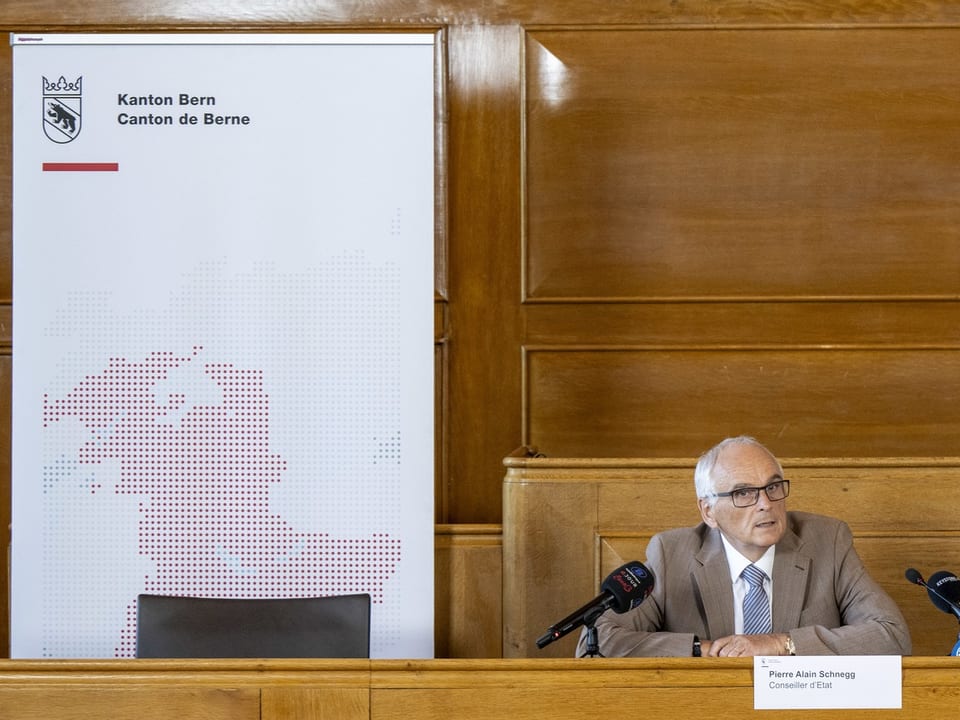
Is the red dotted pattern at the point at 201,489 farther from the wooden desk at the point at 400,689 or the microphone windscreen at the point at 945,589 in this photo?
the microphone windscreen at the point at 945,589

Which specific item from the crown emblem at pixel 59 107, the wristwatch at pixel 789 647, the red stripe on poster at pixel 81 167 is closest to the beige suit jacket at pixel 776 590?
the wristwatch at pixel 789 647

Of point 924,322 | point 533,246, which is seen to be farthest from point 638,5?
point 924,322

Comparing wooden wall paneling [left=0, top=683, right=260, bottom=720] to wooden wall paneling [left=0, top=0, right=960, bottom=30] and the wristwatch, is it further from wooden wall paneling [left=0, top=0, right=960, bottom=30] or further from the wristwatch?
wooden wall paneling [left=0, top=0, right=960, bottom=30]

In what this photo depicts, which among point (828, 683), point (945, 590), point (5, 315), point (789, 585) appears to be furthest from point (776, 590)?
point (5, 315)

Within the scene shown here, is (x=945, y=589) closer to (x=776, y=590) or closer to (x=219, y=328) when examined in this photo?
(x=776, y=590)

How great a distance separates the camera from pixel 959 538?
113 inches

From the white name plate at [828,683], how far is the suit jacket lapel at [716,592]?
31.5 inches

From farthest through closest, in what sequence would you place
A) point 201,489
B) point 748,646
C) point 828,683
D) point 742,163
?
point 742,163 → point 201,489 → point 748,646 → point 828,683

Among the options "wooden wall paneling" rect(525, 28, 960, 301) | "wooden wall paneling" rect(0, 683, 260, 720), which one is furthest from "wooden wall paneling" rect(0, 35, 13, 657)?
"wooden wall paneling" rect(0, 683, 260, 720)

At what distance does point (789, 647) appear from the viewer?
2.19 m

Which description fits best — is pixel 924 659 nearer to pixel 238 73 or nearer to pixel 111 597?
pixel 111 597

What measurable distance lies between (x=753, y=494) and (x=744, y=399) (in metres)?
1.45

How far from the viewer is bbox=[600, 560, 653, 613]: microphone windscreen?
6.29 ft

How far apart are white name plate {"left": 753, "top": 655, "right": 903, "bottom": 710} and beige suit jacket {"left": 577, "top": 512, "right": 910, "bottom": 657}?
69 cm
